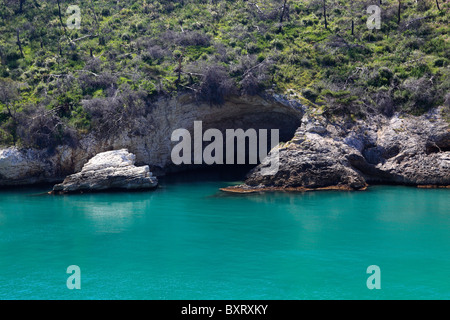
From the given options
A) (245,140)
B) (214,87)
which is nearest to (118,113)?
(214,87)

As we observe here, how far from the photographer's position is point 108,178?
102 feet

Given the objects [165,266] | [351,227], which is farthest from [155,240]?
[351,227]

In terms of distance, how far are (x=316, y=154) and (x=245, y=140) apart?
38.2ft

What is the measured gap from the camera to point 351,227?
21.1 m

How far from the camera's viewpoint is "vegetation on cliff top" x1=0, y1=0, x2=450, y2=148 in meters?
34.7

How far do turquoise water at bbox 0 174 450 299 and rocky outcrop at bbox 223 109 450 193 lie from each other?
191 centimetres

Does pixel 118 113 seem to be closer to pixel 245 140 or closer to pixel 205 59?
pixel 205 59

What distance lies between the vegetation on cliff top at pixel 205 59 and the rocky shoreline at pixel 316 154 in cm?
107

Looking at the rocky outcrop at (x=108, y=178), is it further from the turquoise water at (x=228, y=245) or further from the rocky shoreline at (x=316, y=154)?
the turquoise water at (x=228, y=245)

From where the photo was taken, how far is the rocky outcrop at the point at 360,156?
3095cm

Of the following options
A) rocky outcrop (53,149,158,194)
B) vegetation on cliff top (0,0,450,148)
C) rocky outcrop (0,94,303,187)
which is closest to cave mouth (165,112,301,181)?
rocky outcrop (0,94,303,187)

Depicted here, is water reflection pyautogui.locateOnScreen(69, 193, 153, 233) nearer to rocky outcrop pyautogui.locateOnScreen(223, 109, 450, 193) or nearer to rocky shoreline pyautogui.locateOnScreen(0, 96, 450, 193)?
rocky shoreline pyautogui.locateOnScreen(0, 96, 450, 193)

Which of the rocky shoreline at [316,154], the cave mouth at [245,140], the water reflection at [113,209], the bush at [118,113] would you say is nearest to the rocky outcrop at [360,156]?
the rocky shoreline at [316,154]

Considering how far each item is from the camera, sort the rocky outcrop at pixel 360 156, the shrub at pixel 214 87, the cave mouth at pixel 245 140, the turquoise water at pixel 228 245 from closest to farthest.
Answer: the turquoise water at pixel 228 245 → the rocky outcrop at pixel 360 156 → the shrub at pixel 214 87 → the cave mouth at pixel 245 140
